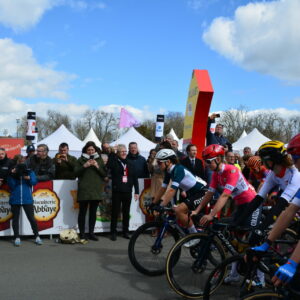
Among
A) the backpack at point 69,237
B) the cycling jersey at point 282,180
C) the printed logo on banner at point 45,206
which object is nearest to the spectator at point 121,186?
the backpack at point 69,237

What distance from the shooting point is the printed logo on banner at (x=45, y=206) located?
7.70m

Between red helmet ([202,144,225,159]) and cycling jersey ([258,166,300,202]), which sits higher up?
red helmet ([202,144,225,159])

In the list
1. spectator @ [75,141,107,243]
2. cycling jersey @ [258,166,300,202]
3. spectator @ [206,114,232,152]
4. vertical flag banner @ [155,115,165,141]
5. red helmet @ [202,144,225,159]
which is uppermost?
vertical flag banner @ [155,115,165,141]

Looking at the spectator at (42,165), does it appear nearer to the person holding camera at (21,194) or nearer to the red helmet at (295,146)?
the person holding camera at (21,194)

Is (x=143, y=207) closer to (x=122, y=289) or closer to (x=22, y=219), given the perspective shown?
(x=22, y=219)

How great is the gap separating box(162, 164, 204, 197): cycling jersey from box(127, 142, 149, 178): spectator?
3075 mm

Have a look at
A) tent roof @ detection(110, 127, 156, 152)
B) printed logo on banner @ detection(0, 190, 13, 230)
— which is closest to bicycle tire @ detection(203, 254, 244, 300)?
printed logo on banner @ detection(0, 190, 13, 230)

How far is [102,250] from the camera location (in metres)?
6.81

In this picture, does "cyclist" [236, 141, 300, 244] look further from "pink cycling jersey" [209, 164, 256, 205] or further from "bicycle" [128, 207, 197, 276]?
"bicycle" [128, 207, 197, 276]

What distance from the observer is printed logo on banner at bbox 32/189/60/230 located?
770 cm

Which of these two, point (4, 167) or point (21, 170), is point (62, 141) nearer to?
point (4, 167)

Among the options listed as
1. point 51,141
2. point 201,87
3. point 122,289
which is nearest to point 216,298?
point 122,289

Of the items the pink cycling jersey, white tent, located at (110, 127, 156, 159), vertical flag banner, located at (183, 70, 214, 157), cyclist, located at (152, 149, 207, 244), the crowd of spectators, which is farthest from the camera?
white tent, located at (110, 127, 156, 159)

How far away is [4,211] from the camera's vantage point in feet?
24.7
